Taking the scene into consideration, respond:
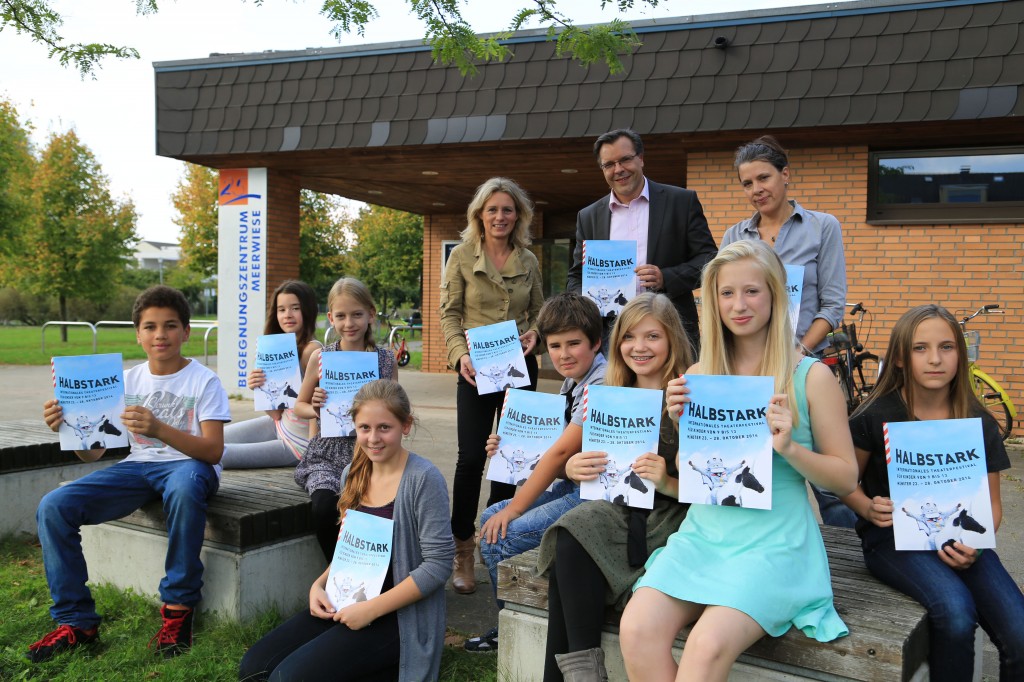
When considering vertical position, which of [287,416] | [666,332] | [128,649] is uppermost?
[666,332]

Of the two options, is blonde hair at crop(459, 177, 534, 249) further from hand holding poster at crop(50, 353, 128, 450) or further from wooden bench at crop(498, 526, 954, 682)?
wooden bench at crop(498, 526, 954, 682)

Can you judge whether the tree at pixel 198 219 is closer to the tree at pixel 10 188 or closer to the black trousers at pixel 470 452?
the tree at pixel 10 188

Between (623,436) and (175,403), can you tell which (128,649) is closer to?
(175,403)

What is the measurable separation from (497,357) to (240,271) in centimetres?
879

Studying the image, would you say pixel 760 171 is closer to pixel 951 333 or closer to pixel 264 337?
pixel 951 333

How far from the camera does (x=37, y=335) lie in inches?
1183

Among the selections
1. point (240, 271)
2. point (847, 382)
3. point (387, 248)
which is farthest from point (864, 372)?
point (387, 248)

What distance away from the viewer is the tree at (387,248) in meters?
31.2

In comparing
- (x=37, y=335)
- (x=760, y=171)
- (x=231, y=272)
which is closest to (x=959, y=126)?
(x=760, y=171)

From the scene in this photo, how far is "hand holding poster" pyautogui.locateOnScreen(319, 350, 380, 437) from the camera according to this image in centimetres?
396

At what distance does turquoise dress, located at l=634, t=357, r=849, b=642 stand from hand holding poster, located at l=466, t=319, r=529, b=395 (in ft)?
5.00

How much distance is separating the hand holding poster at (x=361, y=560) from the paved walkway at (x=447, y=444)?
0.79m

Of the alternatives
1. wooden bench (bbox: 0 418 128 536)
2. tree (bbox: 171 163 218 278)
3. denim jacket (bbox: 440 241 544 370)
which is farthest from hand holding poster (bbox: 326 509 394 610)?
tree (bbox: 171 163 218 278)

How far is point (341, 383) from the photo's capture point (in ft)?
13.0
